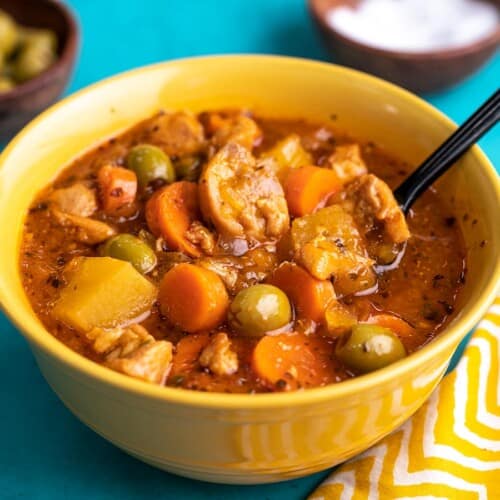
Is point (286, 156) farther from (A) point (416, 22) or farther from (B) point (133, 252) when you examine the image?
(A) point (416, 22)

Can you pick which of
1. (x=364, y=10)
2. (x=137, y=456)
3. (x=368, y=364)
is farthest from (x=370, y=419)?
(x=364, y=10)

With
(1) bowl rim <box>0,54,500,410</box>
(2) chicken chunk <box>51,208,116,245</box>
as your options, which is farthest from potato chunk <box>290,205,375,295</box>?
(2) chicken chunk <box>51,208,116,245</box>

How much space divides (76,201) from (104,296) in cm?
60

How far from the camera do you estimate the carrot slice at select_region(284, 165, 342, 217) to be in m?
2.94

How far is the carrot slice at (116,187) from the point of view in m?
3.03

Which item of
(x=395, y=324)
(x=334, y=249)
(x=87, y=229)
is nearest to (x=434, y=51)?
(x=334, y=249)

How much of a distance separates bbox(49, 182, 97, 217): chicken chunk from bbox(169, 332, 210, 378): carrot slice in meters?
0.76

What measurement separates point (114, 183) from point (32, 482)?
110cm

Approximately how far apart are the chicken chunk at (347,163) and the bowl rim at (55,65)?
5.20ft

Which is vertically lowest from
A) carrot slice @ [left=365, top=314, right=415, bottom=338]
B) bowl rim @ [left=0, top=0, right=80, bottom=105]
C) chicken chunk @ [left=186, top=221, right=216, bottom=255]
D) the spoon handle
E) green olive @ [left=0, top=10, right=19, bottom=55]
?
green olive @ [left=0, top=10, right=19, bottom=55]

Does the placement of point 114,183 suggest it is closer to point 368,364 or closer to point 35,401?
point 35,401

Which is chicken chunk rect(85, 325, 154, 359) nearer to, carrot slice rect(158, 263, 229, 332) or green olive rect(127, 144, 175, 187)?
carrot slice rect(158, 263, 229, 332)

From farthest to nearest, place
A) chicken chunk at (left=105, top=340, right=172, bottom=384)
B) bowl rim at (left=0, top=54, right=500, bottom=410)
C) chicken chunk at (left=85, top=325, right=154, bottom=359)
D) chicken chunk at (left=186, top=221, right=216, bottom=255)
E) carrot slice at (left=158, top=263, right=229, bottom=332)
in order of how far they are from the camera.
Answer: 1. chicken chunk at (left=186, top=221, right=216, bottom=255)
2. carrot slice at (left=158, top=263, right=229, bottom=332)
3. chicken chunk at (left=85, top=325, right=154, bottom=359)
4. chicken chunk at (left=105, top=340, right=172, bottom=384)
5. bowl rim at (left=0, top=54, right=500, bottom=410)

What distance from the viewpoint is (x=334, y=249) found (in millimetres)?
2646
